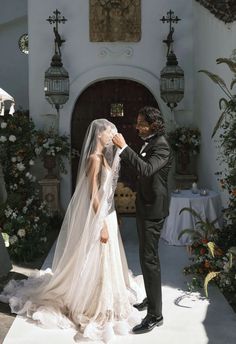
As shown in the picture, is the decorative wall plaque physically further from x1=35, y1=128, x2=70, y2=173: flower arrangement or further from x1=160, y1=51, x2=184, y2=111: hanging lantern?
x1=35, y1=128, x2=70, y2=173: flower arrangement

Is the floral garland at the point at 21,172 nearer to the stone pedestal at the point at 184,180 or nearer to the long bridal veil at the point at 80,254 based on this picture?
the long bridal veil at the point at 80,254

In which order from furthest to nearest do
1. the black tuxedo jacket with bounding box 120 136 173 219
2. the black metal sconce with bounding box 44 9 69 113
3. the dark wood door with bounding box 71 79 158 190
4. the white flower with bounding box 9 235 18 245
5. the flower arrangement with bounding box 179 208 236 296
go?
the dark wood door with bounding box 71 79 158 190, the black metal sconce with bounding box 44 9 69 113, the white flower with bounding box 9 235 18 245, the flower arrangement with bounding box 179 208 236 296, the black tuxedo jacket with bounding box 120 136 173 219

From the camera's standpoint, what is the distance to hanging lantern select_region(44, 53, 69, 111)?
8781 mm

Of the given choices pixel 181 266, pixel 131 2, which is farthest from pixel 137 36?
pixel 181 266

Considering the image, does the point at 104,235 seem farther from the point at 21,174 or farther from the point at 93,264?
the point at 21,174

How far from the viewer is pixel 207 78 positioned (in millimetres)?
8312

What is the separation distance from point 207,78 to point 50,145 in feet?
10.7

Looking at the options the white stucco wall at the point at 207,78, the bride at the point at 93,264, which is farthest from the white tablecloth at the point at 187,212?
the bride at the point at 93,264

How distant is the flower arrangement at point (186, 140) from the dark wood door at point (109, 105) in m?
0.97

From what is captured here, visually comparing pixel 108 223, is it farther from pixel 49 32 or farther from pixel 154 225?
pixel 49 32

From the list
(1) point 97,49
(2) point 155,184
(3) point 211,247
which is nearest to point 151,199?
(2) point 155,184

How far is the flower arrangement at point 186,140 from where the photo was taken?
8844mm

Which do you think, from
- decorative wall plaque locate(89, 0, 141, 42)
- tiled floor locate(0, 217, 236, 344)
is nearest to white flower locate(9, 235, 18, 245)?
tiled floor locate(0, 217, 236, 344)

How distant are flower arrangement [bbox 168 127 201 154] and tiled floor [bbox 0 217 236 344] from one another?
3752 mm
